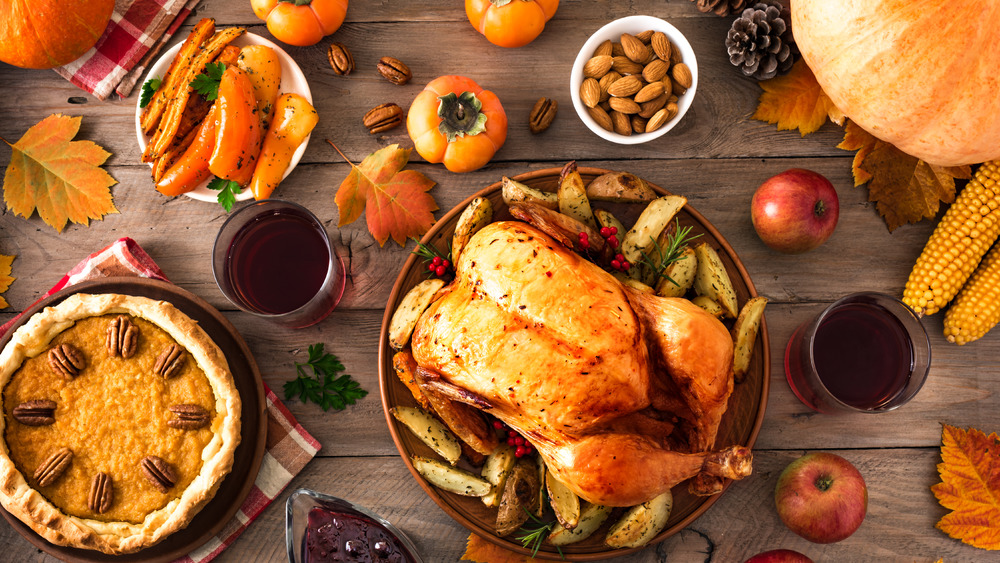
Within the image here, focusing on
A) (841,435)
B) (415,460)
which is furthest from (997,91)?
(415,460)

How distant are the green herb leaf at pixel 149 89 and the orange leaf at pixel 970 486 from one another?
3230mm

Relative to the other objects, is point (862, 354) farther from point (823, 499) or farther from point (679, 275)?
point (679, 275)

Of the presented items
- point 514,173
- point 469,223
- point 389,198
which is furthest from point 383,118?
point 469,223

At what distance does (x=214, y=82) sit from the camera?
2.09m

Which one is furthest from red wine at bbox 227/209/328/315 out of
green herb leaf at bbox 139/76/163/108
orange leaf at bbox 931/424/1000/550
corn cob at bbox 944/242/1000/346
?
orange leaf at bbox 931/424/1000/550

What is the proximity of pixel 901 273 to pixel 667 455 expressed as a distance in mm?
1355

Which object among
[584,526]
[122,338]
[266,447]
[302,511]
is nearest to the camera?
[302,511]

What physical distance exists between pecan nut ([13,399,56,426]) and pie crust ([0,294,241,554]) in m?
0.06

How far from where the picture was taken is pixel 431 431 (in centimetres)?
192

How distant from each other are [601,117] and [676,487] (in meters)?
1.32

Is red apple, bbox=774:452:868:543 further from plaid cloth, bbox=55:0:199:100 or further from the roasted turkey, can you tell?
plaid cloth, bbox=55:0:199:100

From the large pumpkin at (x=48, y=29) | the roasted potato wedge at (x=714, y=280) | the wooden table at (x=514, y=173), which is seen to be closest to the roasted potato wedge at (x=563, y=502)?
the wooden table at (x=514, y=173)

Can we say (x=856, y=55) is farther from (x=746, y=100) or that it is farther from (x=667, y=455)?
(x=667, y=455)

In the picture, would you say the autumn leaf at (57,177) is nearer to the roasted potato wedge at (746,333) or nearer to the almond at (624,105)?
the almond at (624,105)
